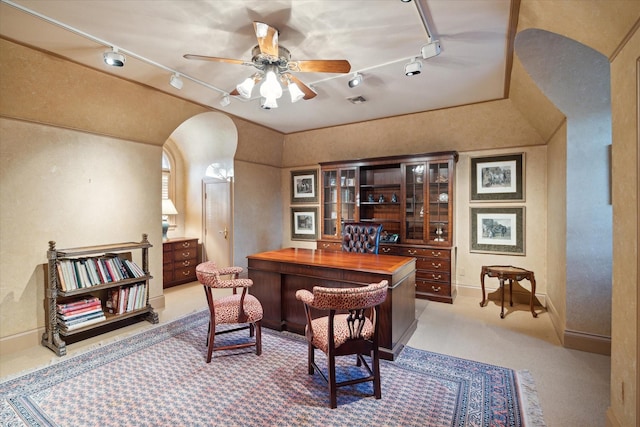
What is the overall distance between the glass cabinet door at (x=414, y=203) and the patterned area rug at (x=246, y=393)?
2.29 m

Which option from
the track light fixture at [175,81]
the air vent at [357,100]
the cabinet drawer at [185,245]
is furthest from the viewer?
the cabinet drawer at [185,245]

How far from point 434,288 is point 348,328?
287 cm

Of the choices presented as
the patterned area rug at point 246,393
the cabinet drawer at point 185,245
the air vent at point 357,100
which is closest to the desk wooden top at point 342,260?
the patterned area rug at point 246,393

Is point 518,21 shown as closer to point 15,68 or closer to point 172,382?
point 172,382

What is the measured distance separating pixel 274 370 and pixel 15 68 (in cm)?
375

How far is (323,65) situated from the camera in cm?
260

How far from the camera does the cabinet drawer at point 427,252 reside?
15.0ft

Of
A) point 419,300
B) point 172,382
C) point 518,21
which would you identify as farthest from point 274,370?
point 518,21

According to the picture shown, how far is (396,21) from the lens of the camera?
2.56m

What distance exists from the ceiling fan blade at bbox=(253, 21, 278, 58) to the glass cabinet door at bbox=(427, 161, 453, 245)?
10.6ft

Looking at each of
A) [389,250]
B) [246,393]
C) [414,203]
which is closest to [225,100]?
[414,203]

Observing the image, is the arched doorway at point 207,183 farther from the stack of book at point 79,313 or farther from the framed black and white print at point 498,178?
the framed black and white print at point 498,178

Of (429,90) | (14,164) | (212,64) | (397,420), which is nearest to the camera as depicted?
(397,420)

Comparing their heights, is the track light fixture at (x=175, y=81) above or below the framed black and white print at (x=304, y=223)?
above
